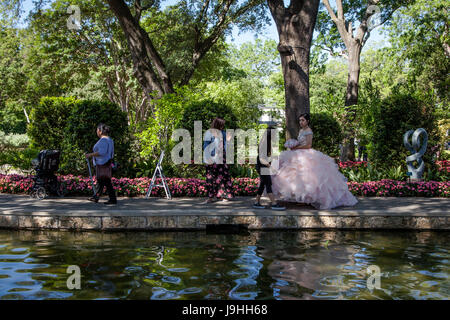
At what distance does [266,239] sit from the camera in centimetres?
756

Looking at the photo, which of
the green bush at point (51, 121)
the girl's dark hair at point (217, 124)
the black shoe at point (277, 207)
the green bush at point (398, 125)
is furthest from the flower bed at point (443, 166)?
the green bush at point (51, 121)

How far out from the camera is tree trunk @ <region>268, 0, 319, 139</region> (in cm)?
1157

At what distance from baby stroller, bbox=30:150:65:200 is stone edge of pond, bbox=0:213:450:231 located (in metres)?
2.42

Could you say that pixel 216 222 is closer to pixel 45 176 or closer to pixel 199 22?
pixel 45 176

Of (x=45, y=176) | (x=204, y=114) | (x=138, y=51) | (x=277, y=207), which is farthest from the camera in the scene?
(x=138, y=51)

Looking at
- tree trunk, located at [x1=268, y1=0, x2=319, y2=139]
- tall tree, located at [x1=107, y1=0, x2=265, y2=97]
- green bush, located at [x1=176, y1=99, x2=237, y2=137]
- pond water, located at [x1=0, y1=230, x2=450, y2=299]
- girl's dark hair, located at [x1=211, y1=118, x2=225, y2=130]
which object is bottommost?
pond water, located at [x1=0, y1=230, x2=450, y2=299]

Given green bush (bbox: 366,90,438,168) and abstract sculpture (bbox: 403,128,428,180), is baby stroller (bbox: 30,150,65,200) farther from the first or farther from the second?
abstract sculpture (bbox: 403,128,428,180)

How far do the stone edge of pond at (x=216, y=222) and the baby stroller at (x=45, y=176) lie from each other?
242cm

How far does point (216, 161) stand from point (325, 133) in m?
6.59

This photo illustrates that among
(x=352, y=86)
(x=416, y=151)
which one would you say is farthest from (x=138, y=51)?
(x=416, y=151)

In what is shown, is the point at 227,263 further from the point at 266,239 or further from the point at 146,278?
the point at 266,239

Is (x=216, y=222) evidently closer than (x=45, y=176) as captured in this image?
Yes

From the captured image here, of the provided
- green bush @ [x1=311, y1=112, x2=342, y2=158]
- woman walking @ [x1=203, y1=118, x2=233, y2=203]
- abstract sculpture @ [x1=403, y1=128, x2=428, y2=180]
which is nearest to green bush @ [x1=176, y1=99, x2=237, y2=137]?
woman walking @ [x1=203, y1=118, x2=233, y2=203]

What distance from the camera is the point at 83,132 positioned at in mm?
12430
